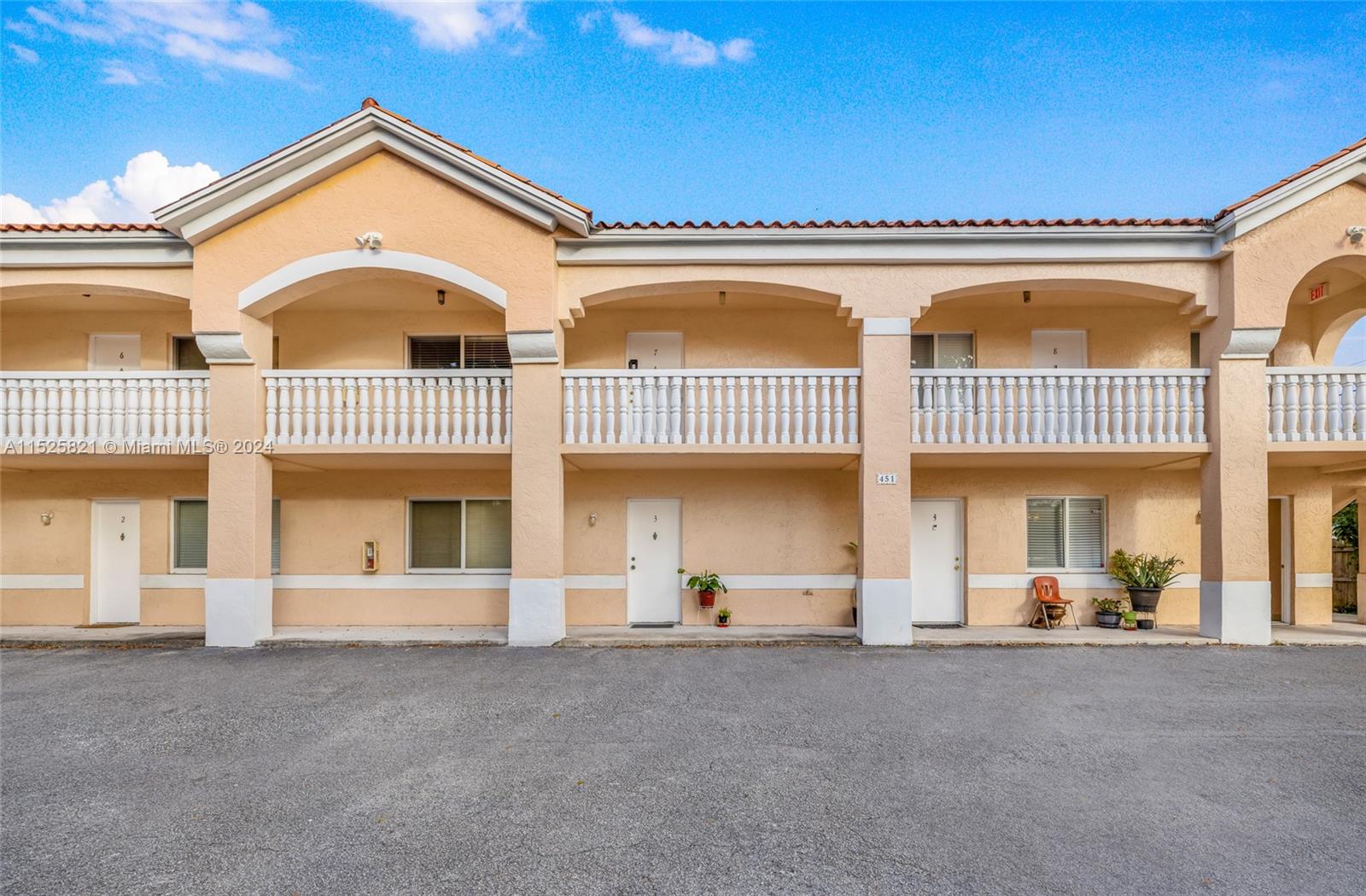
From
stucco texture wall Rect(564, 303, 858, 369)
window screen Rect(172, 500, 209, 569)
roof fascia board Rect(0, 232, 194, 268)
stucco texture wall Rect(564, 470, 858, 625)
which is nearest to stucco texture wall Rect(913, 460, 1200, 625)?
stucco texture wall Rect(564, 470, 858, 625)

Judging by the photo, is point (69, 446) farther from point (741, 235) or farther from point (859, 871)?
point (859, 871)

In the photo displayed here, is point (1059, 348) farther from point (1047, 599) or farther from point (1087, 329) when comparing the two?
point (1047, 599)

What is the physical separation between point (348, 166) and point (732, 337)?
20.9ft

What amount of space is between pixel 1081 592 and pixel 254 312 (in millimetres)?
13898

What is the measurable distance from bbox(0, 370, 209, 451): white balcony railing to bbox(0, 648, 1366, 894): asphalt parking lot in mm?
3304

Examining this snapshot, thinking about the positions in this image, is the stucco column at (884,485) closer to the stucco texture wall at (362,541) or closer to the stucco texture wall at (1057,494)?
the stucco texture wall at (1057,494)

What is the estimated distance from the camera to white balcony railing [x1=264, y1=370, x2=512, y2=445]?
9.81 metres

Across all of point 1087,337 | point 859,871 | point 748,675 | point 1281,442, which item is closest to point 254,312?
point 748,675

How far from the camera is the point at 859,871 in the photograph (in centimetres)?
390

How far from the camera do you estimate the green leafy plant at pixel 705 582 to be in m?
11.0

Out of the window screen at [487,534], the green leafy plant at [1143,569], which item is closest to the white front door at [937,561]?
the green leafy plant at [1143,569]

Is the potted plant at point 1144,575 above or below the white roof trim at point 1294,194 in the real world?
below

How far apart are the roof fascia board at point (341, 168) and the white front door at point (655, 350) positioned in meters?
2.47

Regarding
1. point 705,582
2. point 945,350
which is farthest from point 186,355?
point 945,350
